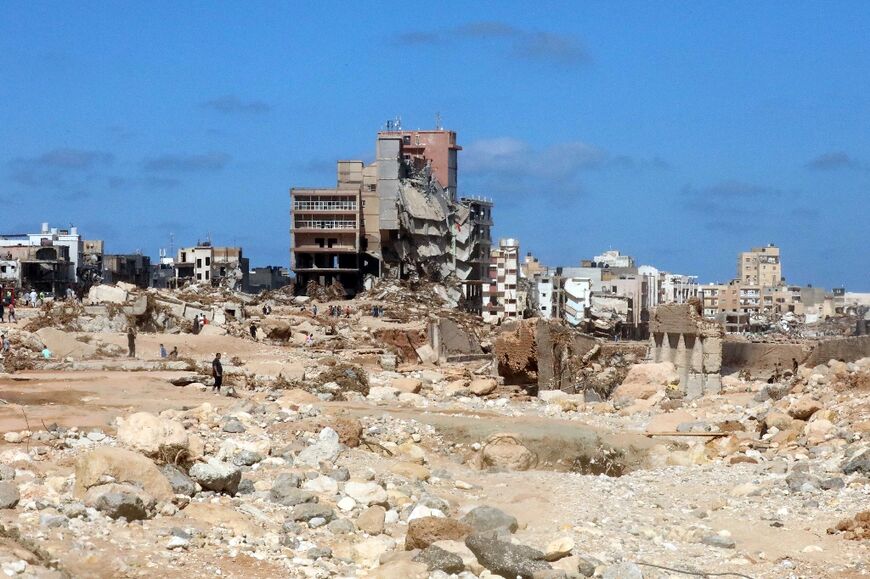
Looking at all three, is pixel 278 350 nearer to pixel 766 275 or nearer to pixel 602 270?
pixel 602 270

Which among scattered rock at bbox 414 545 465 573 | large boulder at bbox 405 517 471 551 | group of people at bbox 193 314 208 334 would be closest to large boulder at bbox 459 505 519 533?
large boulder at bbox 405 517 471 551

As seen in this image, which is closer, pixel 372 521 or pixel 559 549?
pixel 559 549

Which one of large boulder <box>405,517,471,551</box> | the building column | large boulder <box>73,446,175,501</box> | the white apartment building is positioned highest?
the white apartment building

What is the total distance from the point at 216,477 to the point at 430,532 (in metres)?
2.68

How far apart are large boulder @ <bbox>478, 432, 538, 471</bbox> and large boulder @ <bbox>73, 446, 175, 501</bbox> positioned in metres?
7.86

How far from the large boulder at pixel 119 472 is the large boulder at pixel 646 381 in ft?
56.3

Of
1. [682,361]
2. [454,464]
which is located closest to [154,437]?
[454,464]

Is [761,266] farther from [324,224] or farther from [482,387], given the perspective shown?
[482,387]

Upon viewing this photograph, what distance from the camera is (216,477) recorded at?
539 inches

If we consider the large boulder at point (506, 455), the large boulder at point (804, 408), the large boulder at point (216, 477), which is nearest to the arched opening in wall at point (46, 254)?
the large boulder at point (506, 455)

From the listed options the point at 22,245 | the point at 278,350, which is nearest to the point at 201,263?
the point at 22,245

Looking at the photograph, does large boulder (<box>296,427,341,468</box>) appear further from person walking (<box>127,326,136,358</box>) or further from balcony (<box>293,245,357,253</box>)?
balcony (<box>293,245,357,253</box>)

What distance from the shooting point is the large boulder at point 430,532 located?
12.6 metres

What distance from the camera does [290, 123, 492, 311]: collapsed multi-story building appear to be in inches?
2840
